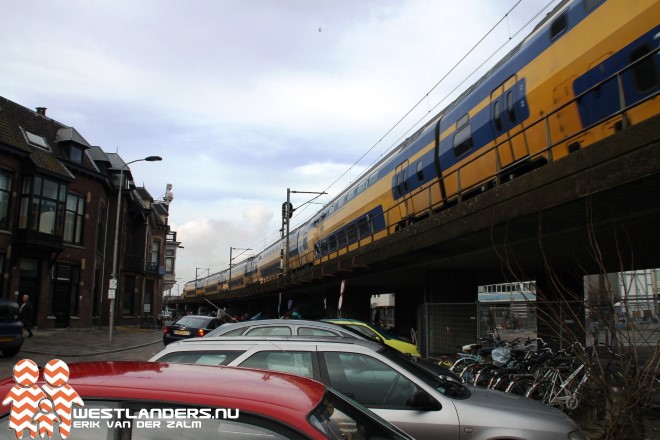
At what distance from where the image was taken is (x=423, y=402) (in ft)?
15.6

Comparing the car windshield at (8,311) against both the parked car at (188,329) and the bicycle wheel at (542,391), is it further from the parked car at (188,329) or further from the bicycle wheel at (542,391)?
the bicycle wheel at (542,391)

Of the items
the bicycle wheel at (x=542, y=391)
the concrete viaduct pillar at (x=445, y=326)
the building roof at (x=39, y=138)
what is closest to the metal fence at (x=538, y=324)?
the concrete viaduct pillar at (x=445, y=326)

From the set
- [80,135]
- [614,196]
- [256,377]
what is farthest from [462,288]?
[80,135]

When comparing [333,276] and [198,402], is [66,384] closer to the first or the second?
[198,402]

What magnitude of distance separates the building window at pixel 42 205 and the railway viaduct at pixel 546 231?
14818 mm

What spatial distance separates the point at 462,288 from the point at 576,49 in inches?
388

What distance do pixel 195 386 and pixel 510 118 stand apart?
10615mm

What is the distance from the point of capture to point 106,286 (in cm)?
3594

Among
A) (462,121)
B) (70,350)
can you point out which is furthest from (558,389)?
(70,350)

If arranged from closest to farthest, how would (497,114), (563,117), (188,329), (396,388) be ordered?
1. (396,388)
2. (563,117)
3. (497,114)
4. (188,329)

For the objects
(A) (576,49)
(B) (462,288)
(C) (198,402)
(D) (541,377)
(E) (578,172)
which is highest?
(A) (576,49)

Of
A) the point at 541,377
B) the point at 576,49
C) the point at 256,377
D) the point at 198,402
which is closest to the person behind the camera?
the point at 198,402

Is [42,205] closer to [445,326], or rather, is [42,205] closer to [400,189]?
[400,189]

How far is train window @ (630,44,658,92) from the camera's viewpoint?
782 centimetres
